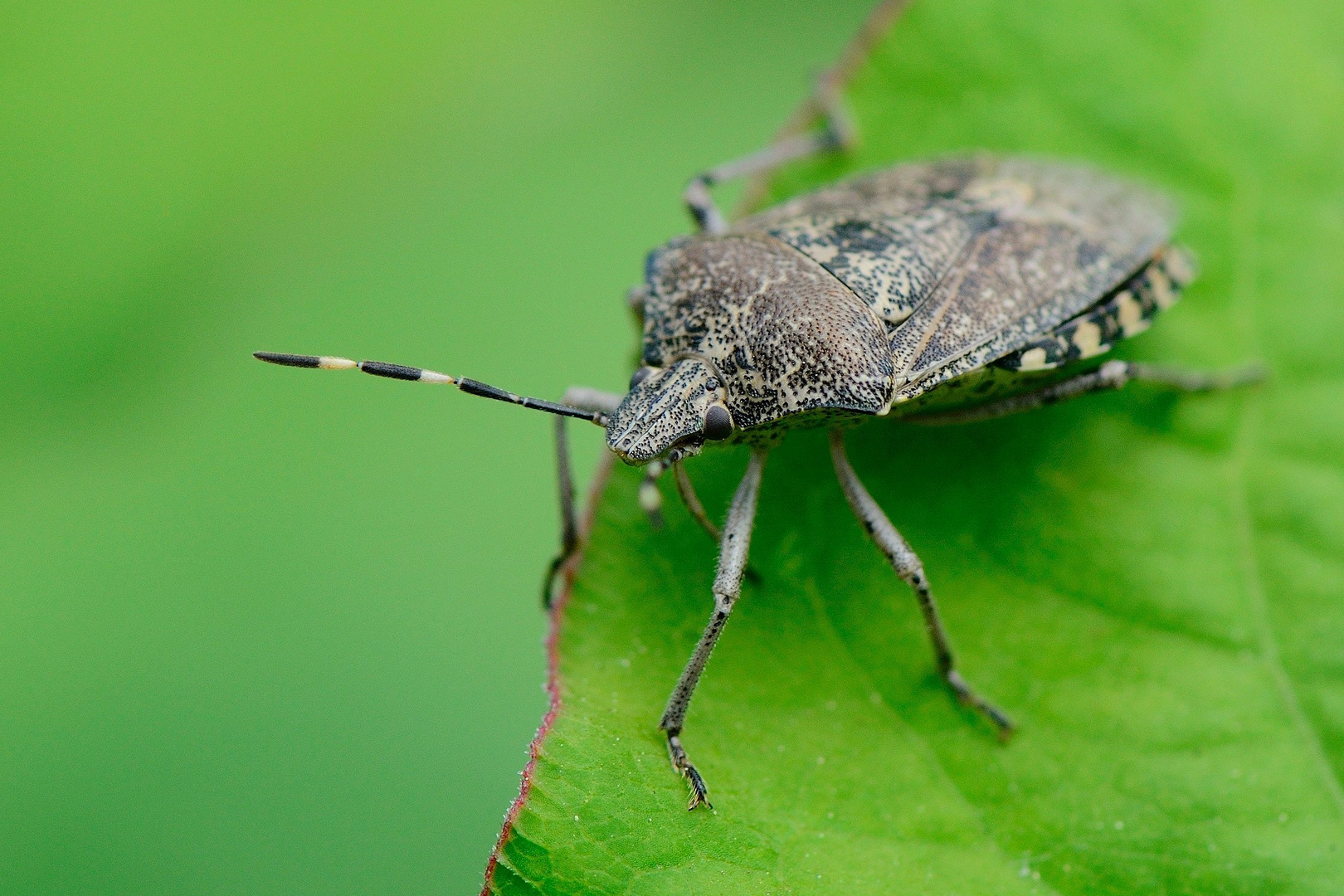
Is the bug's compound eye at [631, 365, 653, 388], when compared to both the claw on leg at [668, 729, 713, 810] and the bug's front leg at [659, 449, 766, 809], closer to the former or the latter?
the bug's front leg at [659, 449, 766, 809]

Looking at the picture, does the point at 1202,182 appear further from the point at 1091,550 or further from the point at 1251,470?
the point at 1091,550

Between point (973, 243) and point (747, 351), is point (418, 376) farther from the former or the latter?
point (973, 243)

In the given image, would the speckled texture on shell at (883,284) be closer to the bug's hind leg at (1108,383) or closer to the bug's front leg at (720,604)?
the bug's hind leg at (1108,383)

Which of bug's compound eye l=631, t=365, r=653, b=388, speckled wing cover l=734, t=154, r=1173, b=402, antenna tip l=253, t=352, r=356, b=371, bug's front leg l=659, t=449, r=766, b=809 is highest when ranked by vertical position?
speckled wing cover l=734, t=154, r=1173, b=402

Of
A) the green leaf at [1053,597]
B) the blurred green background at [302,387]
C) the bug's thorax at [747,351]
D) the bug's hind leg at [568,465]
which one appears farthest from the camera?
the blurred green background at [302,387]

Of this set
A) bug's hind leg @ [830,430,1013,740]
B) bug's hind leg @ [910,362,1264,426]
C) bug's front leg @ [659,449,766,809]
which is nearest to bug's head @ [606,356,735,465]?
bug's front leg @ [659,449,766,809]

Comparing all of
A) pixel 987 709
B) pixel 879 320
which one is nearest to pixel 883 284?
pixel 879 320

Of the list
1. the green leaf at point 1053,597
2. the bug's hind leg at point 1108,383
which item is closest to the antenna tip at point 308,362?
Result: the green leaf at point 1053,597

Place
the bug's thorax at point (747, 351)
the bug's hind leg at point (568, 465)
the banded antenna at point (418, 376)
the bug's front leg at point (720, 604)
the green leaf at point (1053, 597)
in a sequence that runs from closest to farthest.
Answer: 1. the green leaf at point (1053, 597)
2. the bug's front leg at point (720, 604)
3. the banded antenna at point (418, 376)
4. the bug's thorax at point (747, 351)
5. the bug's hind leg at point (568, 465)

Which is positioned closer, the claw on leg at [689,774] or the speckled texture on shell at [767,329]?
the claw on leg at [689,774]
